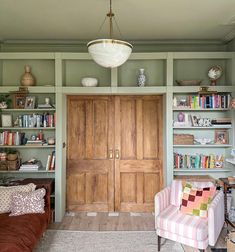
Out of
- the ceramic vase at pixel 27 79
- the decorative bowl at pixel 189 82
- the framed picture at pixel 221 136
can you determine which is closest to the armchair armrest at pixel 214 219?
the framed picture at pixel 221 136

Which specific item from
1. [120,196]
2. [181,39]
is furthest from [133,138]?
[181,39]

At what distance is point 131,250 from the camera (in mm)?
3264

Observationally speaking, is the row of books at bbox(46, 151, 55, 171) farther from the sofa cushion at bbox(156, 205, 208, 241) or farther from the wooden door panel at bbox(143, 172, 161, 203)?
the sofa cushion at bbox(156, 205, 208, 241)

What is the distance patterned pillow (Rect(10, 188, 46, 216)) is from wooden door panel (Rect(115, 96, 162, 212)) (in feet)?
5.16

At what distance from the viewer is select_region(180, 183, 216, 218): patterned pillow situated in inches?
127

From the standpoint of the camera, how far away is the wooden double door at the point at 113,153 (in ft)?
15.3

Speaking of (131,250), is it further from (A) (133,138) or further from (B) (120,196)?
(A) (133,138)

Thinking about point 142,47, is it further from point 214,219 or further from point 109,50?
point 214,219

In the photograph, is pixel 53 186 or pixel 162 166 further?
pixel 162 166

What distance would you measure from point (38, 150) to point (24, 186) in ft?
3.32

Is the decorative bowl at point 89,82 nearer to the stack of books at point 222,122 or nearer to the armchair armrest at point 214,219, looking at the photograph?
the stack of books at point 222,122

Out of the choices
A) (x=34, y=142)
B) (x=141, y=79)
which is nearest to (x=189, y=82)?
(x=141, y=79)

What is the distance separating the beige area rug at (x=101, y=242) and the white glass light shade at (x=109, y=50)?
2.26 meters

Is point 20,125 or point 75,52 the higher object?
point 75,52
